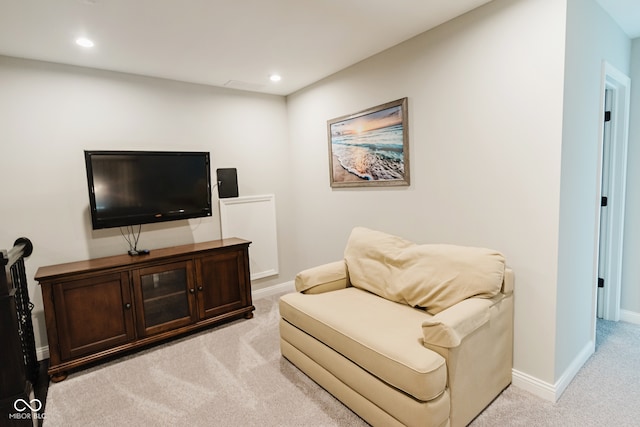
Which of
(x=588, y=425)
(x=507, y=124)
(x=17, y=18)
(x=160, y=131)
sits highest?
(x=17, y=18)

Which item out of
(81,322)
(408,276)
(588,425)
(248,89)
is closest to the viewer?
(588,425)

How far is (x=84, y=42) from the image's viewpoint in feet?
7.98

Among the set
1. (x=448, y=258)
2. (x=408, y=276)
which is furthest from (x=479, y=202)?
(x=408, y=276)

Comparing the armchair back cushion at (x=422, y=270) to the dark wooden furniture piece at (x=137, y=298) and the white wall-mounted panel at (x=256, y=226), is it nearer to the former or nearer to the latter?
the dark wooden furniture piece at (x=137, y=298)

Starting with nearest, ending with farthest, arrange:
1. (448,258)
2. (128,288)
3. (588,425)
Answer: (588,425), (448,258), (128,288)

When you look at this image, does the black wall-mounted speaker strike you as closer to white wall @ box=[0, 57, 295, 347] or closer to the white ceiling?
white wall @ box=[0, 57, 295, 347]

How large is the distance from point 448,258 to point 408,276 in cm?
31

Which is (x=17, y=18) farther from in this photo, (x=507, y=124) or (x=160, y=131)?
(x=507, y=124)

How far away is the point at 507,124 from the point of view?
2.14 m

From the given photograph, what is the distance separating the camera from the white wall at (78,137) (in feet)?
8.74

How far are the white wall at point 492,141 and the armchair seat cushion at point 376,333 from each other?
0.70 metres

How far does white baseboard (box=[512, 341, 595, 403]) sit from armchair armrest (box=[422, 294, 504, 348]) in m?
0.65

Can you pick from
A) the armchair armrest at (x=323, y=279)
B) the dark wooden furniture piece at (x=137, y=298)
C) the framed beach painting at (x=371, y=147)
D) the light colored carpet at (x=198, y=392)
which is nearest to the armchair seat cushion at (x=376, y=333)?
the armchair armrest at (x=323, y=279)
